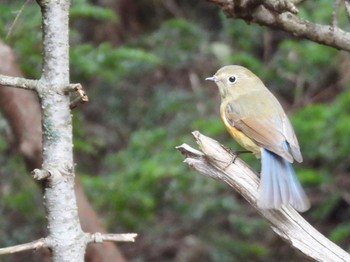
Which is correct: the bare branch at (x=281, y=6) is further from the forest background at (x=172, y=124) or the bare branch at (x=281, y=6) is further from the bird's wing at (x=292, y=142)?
the forest background at (x=172, y=124)

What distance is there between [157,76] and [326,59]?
1.95 m

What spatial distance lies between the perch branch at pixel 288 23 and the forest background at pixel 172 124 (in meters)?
1.17

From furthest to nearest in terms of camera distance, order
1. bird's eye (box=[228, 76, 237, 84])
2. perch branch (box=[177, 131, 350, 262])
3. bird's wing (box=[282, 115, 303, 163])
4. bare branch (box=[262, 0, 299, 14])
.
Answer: bird's eye (box=[228, 76, 237, 84]) < bird's wing (box=[282, 115, 303, 163]) < bare branch (box=[262, 0, 299, 14]) < perch branch (box=[177, 131, 350, 262])

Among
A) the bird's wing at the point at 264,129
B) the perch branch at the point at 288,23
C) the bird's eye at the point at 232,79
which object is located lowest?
the bird's wing at the point at 264,129

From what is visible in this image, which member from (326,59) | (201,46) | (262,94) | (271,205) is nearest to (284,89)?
(201,46)

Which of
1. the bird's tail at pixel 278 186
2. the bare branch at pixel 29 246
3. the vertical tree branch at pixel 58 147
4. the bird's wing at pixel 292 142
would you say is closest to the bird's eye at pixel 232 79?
the bird's wing at pixel 292 142

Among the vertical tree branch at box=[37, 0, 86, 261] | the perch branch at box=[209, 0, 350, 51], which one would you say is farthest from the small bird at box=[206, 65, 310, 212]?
the vertical tree branch at box=[37, 0, 86, 261]

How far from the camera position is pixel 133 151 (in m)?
4.82

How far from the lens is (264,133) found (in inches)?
116

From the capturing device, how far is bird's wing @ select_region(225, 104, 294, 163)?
283 cm

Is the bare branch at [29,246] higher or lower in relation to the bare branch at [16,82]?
lower

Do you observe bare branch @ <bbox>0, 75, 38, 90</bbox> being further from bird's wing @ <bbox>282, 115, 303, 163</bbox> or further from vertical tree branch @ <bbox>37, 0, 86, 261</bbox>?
bird's wing @ <bbox>282, 115, 303, 163</bbox>

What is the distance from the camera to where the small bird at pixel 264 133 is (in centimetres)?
246

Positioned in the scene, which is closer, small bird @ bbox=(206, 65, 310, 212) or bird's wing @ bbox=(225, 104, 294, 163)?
small bird @ bbox=(206, 65, 310, 212)
